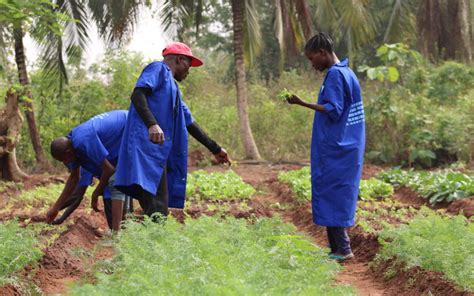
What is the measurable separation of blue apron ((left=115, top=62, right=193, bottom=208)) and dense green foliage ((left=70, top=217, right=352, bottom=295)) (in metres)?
0.50

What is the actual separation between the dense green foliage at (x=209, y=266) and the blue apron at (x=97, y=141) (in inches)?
53.9

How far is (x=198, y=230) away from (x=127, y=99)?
45.0ft

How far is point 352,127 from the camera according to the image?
6539mm

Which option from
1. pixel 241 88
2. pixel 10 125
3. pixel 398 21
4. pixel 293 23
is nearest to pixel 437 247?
pixel 10 125

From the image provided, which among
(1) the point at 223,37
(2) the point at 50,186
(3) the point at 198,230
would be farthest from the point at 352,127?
(1) the point at 223,37

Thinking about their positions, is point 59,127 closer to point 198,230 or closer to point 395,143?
point 395,143

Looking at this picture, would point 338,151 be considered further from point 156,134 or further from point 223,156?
point 156,134

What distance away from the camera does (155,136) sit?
5594 mm

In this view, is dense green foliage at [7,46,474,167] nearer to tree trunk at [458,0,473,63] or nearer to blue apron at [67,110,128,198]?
tree trunk at [458,0,473,63]

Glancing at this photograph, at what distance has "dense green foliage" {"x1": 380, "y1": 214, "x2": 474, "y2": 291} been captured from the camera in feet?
16.2

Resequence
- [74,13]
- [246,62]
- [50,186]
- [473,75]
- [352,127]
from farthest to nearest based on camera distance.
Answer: [473,75] < [246,62] < [74,13] < [50,186] < [352,127]

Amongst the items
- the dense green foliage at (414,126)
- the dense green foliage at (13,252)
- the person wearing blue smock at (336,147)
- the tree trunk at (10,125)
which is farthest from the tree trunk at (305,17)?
the dense green foliage at (13,252)

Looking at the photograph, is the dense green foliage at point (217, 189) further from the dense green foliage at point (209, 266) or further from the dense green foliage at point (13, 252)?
the dense green foliage at point (13, 252)

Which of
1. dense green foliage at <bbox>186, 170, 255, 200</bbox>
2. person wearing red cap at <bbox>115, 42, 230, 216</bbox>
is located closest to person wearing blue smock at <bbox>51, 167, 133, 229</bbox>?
person wearing red cap at <bbox>115, 42, 230, 216</bbox>
